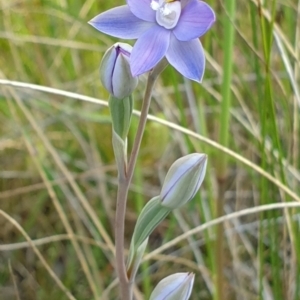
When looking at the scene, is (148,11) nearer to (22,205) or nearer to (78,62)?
(22,205)

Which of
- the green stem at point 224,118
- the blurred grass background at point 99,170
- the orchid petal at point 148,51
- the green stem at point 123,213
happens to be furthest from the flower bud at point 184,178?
the blurred grass background at point 99,170

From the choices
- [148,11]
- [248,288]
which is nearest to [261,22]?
[148,11]

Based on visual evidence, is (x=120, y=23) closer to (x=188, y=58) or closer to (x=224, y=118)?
(x=188, y=58)

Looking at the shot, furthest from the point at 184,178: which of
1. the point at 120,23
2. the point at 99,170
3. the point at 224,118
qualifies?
the point at 99,170

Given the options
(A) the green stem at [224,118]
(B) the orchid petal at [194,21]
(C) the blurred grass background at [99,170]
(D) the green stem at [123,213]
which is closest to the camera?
(B) the orchid petal at [194,21]

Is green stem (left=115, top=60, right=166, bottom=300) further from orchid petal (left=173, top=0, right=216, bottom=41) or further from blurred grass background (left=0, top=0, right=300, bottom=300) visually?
blurred grass background (left=0, top=0, right=300, bottom=300)

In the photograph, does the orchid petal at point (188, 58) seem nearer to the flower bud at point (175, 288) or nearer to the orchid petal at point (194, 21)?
the orchid petal at point (194, 21)

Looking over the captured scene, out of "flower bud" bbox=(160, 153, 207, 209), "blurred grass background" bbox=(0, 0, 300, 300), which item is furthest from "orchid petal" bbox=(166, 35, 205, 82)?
"blurred grass background" bbox=(0, 0, 300, 300)
